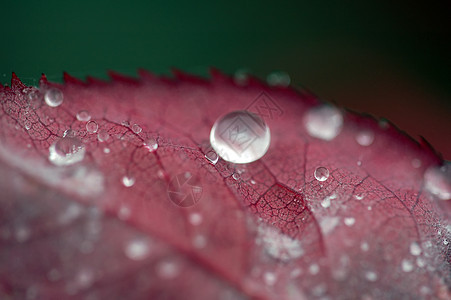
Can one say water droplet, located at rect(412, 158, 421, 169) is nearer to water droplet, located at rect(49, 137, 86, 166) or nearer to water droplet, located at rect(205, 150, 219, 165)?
water droplet, located at rect(205, 150, 219, 165)

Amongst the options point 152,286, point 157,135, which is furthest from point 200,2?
point 152,286

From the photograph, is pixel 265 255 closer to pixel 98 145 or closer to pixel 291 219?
pixel 291 219

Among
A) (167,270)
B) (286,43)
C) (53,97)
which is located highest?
(286,43)

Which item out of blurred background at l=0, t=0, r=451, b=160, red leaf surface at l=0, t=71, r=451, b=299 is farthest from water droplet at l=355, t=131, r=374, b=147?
blurred background at l=0, t=0, r=451, b=160

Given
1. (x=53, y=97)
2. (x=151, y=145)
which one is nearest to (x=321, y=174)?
(x=151, y=145)

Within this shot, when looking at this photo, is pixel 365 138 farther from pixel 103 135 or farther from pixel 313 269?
pixel 103 135

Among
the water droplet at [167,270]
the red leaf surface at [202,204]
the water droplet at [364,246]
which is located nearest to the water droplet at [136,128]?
the red leaf surface at [202,204]
